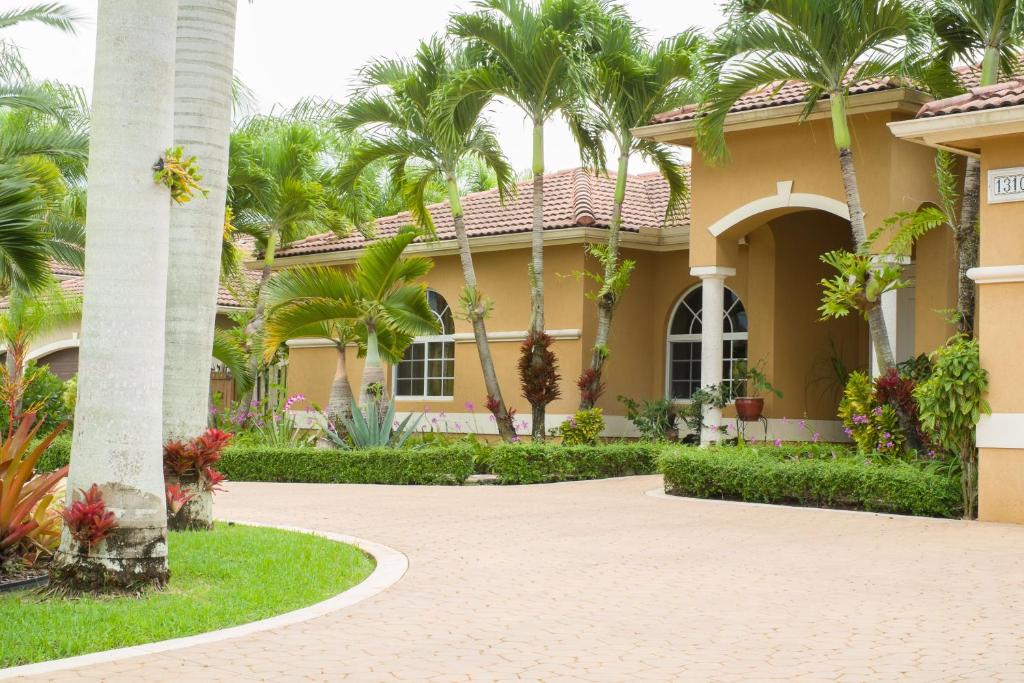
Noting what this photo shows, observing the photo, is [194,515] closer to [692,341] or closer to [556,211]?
[556,211]

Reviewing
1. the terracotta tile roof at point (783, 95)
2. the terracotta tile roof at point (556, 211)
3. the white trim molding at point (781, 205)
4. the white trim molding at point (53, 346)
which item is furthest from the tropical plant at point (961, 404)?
the white trim molding at point (53, 346)

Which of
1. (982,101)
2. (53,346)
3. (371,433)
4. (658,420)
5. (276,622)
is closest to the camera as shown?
(276,622)

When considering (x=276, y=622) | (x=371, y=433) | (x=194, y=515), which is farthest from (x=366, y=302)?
(x=276, y=622)

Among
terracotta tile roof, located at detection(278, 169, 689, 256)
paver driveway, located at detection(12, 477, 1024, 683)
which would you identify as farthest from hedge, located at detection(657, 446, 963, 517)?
terracotta tile roof, located at detection(278, 169, 689, 256)

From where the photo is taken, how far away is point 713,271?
681 inches

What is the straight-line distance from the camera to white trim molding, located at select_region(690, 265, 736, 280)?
681 inches

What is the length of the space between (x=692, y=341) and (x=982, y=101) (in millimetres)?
9459

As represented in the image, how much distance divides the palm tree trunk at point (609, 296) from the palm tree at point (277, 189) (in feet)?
21.1

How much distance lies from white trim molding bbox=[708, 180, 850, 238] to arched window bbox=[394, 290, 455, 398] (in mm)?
6691

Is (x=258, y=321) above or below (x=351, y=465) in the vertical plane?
above

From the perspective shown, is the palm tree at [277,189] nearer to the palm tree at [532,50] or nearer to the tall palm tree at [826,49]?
the palm tree at [532,50]

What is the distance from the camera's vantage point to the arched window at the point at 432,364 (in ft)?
74.4

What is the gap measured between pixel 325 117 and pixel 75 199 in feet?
19.2

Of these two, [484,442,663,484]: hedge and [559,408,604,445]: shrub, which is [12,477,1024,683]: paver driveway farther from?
[559,408,604,445]: shrub
